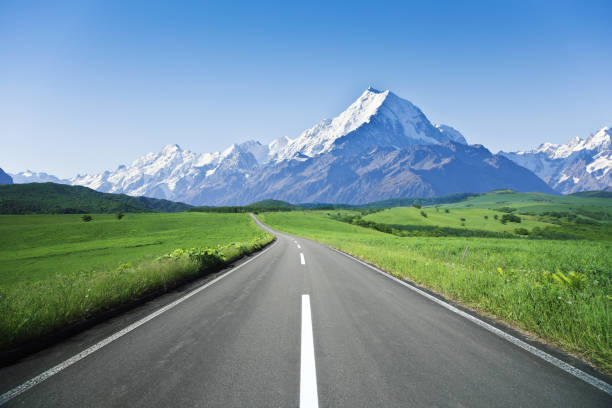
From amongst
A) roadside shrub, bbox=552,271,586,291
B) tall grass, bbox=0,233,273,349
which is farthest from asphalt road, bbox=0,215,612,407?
roadside shrub, bbox=552,271,586,291

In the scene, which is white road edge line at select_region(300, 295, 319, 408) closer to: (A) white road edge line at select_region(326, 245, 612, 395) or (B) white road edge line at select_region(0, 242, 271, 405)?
(B) white road edge line at select_region(0, 242, 271, 405)

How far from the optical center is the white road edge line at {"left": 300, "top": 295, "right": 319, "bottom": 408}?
260 centimetres

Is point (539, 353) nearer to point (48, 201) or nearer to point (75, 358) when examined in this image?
point (75, 358)

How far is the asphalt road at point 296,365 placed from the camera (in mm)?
2717

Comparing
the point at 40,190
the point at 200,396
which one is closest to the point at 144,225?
the point at 200,396

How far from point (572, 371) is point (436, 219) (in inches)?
4652

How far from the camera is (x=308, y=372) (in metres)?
3.15

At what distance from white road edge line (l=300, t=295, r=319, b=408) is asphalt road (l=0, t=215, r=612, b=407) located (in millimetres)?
15

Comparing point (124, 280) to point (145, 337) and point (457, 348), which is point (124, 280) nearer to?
point (145, 337)

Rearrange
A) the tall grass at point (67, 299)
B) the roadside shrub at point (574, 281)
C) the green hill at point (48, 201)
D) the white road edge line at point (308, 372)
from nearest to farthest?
the white road edge line at point (308, 372), the tall grass at point (67, 299), the roadside shrub at point (574, 281), the green hill at point (48, 201)

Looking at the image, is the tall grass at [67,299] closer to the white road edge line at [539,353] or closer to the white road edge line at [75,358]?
the white road edge line at [75,358]

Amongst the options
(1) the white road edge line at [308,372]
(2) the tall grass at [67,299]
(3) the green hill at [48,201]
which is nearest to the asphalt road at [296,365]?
(1) the white road edge line at [308,372]

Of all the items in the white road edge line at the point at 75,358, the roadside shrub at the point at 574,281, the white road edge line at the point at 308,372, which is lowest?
the white road edge line at the point at 75,358

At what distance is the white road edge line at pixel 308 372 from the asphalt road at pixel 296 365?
0.05 ft
